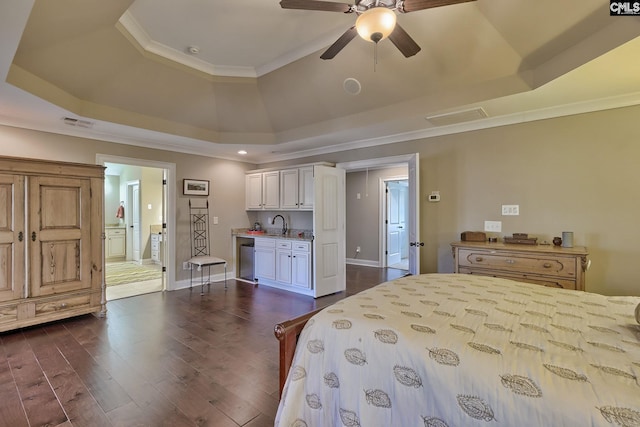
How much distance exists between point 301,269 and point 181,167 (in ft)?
9.14

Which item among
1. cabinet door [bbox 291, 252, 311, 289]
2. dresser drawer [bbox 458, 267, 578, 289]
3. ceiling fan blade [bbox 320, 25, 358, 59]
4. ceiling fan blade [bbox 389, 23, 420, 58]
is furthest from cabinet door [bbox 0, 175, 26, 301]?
dresser drawer [bbox 458, 267, 578, 289]

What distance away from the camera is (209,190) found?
567 centimetres

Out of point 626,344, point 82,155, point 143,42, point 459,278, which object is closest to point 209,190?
point 82,155

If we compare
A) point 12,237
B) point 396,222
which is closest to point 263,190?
point 12,237

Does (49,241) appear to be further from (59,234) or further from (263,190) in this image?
(263,190)

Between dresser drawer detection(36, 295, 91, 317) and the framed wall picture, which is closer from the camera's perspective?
dresser drawer detection(36, 295, 91, 317)

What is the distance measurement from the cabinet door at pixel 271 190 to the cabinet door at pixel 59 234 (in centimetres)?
276

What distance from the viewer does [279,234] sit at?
591 centimetres

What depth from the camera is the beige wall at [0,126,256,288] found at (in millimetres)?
3824

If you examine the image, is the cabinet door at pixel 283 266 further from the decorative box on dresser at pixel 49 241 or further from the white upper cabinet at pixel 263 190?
the decorative box on dresser at pixel 49 241

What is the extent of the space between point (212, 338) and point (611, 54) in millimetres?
4234

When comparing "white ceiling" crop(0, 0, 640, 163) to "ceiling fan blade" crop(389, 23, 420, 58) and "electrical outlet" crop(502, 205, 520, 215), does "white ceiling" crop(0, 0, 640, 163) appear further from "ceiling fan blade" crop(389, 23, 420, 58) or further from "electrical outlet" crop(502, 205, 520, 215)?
"electrical outlet" crop(502, 205, 520, 215)

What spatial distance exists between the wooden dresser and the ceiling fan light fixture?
2.42m

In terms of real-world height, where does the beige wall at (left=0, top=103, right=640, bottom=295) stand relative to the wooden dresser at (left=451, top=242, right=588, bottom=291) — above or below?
above
